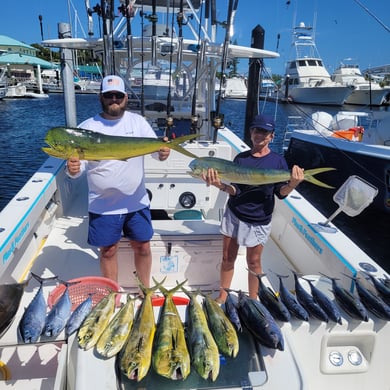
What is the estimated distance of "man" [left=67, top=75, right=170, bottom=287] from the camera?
2.39 meters

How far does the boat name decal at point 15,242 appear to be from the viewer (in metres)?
2.49

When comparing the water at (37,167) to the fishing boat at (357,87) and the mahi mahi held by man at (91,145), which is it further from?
the fishing boat at (357,87)

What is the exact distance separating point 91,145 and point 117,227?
75 centimetres

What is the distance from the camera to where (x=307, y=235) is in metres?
3.30

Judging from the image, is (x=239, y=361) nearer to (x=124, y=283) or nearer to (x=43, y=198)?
(x=124, y=283)

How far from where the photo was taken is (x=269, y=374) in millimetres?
1516

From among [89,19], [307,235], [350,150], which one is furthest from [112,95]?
[350,150]

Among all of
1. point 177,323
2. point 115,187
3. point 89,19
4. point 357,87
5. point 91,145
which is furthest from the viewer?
point 357,87

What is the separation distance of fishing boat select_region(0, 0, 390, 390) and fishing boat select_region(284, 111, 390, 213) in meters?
2.99

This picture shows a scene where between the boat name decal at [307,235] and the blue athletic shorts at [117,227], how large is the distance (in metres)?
1.51

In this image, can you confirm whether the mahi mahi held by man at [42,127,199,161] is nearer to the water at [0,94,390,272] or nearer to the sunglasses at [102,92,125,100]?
the sunglasses at [102,92,125,100]

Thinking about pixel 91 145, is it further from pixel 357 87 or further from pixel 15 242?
pixel 357 87

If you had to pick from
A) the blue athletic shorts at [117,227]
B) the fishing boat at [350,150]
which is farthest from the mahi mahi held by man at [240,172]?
the fishing boat at [350,150]

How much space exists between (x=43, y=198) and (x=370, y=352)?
3134 mm
